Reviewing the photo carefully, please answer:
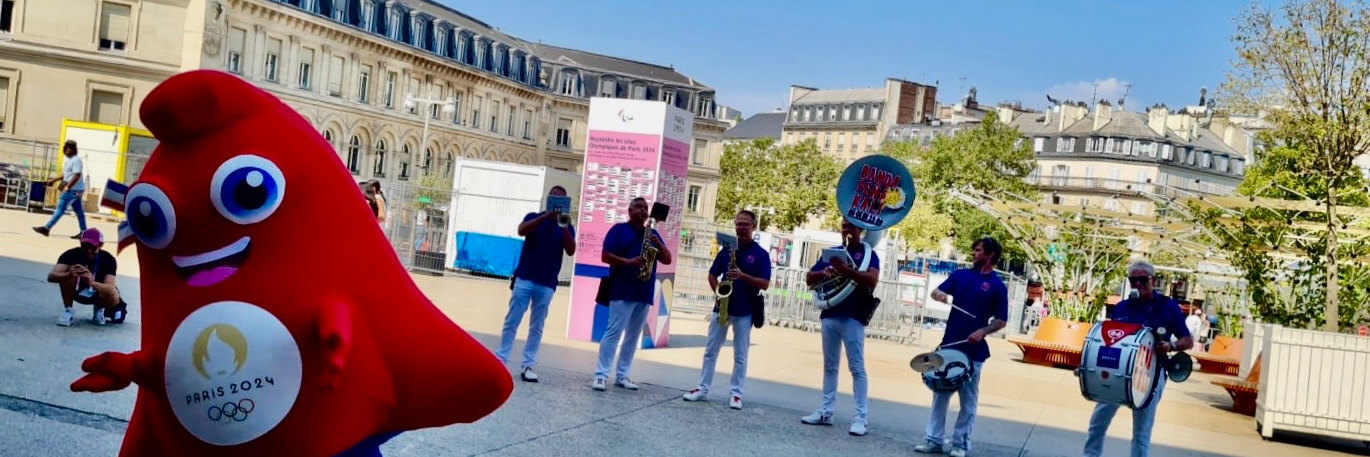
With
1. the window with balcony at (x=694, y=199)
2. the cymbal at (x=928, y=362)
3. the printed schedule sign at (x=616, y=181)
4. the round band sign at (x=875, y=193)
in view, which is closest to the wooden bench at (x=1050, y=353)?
the printed schedule sign at (x=616, y=181)

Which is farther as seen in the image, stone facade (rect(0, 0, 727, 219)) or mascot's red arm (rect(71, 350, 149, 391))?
stone facade (rect(0, 0, 727, 219))

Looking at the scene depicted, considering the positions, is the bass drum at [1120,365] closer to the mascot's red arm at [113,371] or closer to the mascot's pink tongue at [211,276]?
the mascot's pink tongue at [211,276]

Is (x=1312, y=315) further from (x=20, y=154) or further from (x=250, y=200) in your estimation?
(x=20, y=154)

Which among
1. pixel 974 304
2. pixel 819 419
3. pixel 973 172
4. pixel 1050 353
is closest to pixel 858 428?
pixel 819 419

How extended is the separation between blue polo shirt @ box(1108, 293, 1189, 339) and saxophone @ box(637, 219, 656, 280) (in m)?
3.77

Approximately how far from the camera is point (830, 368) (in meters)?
10.2

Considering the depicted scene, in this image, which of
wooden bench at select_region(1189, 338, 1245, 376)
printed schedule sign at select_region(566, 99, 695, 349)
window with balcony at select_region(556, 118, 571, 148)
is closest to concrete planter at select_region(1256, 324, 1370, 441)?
printed schedule sign at select_region(566, 99, 695, 349)

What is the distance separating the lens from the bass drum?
8312mm

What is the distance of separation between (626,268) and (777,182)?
75815mm

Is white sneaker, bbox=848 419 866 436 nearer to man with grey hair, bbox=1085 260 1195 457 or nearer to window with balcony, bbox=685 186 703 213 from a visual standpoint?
man with grey hair, bbox=1085 260 1195 457

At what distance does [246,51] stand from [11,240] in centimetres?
3141

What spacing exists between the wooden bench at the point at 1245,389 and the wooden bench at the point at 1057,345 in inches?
210

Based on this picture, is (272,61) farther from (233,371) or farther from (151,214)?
(233,371)

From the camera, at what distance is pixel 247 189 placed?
4.23 meters
